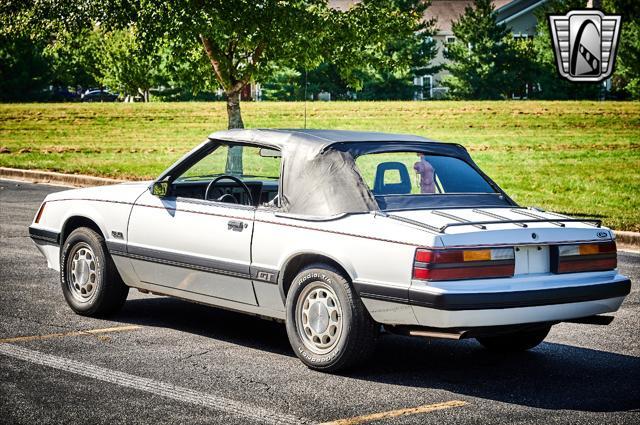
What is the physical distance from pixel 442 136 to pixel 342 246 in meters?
29.6

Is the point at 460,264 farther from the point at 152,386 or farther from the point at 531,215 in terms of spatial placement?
the point at 152,386

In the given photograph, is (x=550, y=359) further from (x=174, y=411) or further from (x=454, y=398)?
(x=174, y=411)

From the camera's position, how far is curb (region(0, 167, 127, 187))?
21.7 metres

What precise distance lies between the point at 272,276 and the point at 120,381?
1175 mm

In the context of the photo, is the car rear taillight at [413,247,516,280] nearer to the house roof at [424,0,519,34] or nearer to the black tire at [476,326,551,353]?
the black tire at [476,326,551,353]

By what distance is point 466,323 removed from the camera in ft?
19.7

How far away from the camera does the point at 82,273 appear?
8.14 m

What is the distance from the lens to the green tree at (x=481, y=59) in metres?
57.0

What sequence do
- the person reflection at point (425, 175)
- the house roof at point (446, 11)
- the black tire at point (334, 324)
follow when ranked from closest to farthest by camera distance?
the black tire at point (334, 324) < the person reflection at point (425, 175) < the house roof at point (446, 11)

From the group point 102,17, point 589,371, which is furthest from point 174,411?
point 102,17

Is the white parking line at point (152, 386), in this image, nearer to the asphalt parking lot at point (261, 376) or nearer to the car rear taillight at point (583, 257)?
the asphalt parking lot at point (261, 376)
